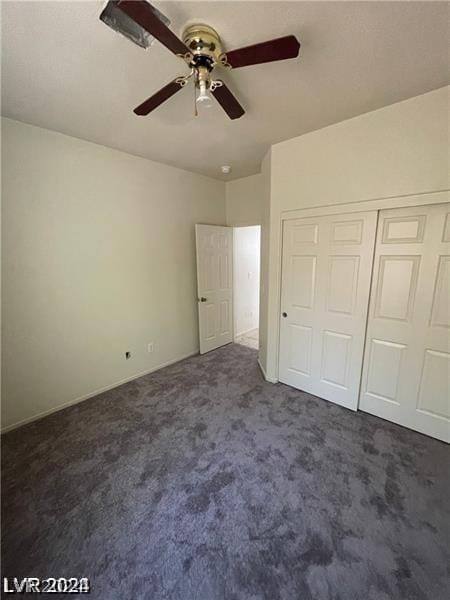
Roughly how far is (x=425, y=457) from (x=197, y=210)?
3.69m

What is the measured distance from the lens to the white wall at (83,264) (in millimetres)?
2219

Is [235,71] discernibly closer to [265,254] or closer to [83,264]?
[265,254]

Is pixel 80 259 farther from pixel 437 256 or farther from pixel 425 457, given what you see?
pixel 425 457

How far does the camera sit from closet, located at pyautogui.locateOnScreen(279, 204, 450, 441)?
78.7 inches

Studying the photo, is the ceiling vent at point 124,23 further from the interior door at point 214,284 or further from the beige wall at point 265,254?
the interior door at point 214,284

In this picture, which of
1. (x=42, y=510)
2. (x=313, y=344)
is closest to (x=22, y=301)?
(x=42, y=510)

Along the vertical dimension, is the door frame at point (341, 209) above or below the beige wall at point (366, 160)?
below

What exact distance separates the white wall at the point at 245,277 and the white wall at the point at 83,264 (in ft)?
3.84

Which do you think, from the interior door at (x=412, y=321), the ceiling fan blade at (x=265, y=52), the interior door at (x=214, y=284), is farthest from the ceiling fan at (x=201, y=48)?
the interior door at (x=214, y=284)

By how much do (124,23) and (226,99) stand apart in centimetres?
59

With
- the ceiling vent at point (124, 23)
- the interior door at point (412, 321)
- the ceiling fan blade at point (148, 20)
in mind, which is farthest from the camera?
the interior door at point (412, 321)

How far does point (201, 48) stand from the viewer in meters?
1.29

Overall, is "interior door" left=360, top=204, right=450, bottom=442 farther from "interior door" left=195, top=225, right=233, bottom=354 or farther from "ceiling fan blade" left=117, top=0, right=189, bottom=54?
"interior door" left=195, top=225, right=233, bottom=354

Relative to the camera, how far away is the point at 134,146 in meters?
2.67
